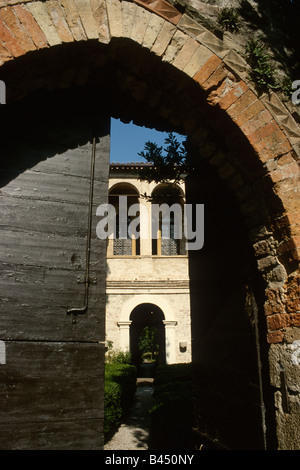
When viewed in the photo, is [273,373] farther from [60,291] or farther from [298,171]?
[60,291]

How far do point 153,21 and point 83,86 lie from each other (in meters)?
0.66

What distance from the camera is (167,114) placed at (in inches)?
99.5

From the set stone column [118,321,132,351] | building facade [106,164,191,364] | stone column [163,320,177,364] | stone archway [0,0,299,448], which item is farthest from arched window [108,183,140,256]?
stone archway [0,0,299,448]

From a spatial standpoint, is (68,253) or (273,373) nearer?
(273,373)

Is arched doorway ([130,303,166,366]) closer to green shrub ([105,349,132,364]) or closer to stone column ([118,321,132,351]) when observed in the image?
stone column ([118,321,132,351])

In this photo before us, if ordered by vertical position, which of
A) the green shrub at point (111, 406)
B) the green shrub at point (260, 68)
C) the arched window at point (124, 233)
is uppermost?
the arched window at point (124, 233)

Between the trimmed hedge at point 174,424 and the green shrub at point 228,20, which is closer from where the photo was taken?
the green shrub at point 228,20

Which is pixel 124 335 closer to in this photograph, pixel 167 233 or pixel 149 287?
pixel 149 287

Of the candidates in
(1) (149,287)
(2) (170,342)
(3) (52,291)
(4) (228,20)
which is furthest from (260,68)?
(2) (170,342)

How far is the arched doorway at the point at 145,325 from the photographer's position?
16.7m

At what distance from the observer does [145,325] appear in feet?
72.7

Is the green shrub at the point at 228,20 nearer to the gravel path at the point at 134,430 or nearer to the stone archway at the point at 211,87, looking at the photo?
the stone archway at the point at 211,87

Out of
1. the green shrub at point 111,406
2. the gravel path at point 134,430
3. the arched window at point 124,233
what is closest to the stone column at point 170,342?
the gravel path at point 134,430
